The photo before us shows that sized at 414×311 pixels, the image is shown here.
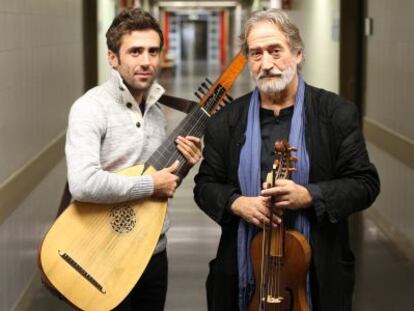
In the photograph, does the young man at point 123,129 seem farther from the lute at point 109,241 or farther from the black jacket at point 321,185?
the black jacket at point 321,185

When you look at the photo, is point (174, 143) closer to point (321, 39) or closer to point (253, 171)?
point (253, 171)

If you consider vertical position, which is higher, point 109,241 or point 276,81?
point 276,81

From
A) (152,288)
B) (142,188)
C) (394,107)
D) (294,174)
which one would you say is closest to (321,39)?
(394,107)

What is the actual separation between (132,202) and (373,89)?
5.30 m

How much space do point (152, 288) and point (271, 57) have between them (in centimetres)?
91

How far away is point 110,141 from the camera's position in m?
2.70

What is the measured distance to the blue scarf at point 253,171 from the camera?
243 centimetres

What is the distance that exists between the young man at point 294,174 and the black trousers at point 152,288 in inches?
13.7

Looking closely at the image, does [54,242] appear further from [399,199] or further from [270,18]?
[399,199]

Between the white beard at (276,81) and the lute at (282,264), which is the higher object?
the white beard at (276,81)

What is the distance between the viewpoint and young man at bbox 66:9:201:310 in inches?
102

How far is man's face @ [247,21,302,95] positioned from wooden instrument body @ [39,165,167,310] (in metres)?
0.50

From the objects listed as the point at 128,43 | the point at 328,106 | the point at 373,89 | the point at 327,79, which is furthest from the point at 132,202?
the point at 327,79

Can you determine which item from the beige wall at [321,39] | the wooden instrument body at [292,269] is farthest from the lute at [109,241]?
the beige wall at [321,39]
